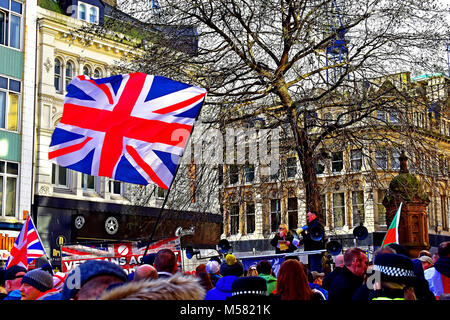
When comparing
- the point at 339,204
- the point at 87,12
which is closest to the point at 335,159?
the point at 87,12

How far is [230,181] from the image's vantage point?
17.2 metres

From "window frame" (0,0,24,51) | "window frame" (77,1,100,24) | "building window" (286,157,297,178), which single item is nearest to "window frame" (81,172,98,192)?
"window frame" (0,0,24,51)

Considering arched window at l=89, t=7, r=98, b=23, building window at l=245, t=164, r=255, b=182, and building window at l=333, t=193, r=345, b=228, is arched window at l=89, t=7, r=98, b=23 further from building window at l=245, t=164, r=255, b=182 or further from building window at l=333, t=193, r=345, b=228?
building window at l=333, t=193, r=345, b=228

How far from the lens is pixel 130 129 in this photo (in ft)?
29.6

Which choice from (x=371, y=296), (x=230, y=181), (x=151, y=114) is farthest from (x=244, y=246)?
(x=371, y=296)

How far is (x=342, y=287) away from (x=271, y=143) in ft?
36.2

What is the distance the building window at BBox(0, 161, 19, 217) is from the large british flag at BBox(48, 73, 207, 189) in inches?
741

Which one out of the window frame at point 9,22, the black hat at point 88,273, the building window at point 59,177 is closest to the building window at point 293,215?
the building window at point 59,177

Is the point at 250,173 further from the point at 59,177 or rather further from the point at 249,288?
the point at 59,177

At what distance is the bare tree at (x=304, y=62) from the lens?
15328 millimetres

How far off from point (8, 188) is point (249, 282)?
78.2ft

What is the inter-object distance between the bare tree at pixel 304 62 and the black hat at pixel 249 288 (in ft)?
33.2

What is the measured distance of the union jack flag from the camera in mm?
12508
